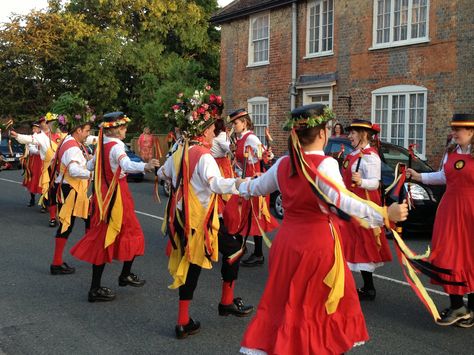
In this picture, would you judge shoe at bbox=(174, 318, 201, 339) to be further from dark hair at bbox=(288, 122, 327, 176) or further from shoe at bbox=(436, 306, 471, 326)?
shoe at bbox=(436, 306, 471, 326)

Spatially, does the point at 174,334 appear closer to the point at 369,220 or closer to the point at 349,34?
the point at 369,220

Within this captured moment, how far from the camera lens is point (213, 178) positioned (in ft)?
14.4

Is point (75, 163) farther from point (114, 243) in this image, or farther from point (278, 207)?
Answer: point (278, 207)

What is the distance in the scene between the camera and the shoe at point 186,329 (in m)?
4.60

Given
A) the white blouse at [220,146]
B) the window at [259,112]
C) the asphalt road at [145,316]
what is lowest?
the asphalt road at [145,316]

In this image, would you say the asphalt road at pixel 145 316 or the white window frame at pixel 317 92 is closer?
the asphalt road at pixel 145 316

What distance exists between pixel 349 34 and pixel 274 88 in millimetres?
3595

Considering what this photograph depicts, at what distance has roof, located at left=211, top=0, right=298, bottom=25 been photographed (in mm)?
18312

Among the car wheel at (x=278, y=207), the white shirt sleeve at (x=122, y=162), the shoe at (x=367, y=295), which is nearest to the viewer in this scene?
the white shirt sleeve at (x=122, y=162)

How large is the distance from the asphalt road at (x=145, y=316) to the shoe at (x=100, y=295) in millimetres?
70

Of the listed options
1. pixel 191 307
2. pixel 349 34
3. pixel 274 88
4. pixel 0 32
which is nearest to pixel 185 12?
pixel 0 32

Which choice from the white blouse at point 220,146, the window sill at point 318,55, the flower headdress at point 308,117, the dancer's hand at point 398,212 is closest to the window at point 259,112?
the window sill at point 318,55

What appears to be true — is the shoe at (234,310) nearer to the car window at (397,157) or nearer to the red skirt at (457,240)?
the red skirt at (457,240)

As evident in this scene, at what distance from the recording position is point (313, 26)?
17531 mm
